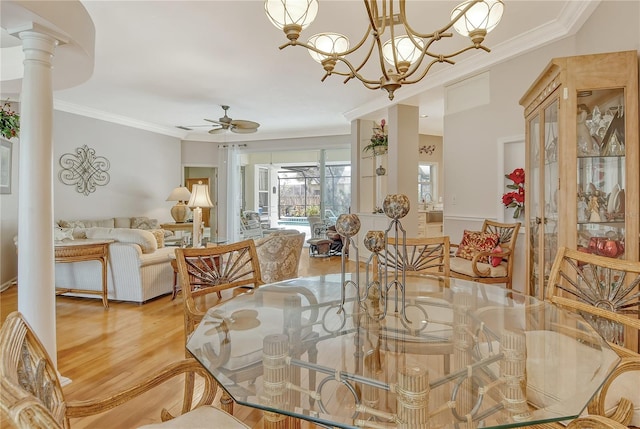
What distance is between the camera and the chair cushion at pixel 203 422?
1.08 meters

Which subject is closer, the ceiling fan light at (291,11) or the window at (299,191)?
the ceiling fan light at (291,11)

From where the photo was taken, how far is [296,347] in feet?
4.36

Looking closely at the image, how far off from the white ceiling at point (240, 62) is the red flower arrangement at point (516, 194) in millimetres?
1272

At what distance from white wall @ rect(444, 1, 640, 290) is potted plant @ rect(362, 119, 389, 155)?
5.11ft

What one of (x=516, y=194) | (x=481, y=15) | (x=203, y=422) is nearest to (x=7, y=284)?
(x=203, y=422)

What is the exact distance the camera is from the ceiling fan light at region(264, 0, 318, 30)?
1769 millimetres

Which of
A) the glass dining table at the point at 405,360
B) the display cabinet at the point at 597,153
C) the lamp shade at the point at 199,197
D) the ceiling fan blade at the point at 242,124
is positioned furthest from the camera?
the ceiling fan blade at the point at 242,124

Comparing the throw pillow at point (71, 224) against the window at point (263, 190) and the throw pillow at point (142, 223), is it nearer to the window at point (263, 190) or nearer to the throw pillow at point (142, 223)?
the throw pillow at point (142, 223)

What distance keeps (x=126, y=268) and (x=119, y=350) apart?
133 centimetres

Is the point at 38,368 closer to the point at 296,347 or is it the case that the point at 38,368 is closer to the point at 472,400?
the point at 296,347

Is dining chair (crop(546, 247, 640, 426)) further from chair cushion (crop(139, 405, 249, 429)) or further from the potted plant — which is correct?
the potted plant

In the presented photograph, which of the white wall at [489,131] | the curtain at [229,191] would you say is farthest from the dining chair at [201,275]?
the curtain at [229,191]

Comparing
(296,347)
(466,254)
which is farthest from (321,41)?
(466,254)

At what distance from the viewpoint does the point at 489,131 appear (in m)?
3.97
